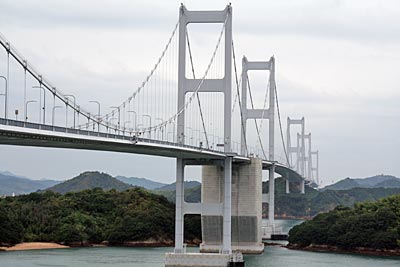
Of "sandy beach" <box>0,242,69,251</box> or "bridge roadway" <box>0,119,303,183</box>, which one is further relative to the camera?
"sandy beach" <box>0,242,69,251</box>

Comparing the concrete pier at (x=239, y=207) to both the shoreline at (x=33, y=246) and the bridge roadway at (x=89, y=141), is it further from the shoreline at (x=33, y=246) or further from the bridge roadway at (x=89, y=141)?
the shoreline at (x=33, y=246)

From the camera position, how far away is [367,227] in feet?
156

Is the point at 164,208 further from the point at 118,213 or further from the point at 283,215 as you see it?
the point at 283,215

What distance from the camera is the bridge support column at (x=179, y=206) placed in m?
34.2

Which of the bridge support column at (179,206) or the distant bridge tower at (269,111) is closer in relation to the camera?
the bridge support column at (179,206)

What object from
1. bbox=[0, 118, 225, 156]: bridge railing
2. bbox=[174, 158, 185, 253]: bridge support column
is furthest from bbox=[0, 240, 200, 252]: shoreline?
bbox=[0, 118, 225, 156]: bridge railing

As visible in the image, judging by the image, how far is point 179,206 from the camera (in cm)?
3459

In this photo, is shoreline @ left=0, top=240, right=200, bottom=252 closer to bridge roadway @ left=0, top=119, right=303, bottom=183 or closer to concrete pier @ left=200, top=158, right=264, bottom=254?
concrete pier @ left=200, top=158, right=264, bottom=254

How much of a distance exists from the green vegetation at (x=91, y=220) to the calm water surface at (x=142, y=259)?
11.7 ft

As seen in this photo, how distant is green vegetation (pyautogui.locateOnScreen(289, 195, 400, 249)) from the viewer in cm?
4612

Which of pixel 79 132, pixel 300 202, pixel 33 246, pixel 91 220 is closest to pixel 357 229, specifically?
pixel 91 220

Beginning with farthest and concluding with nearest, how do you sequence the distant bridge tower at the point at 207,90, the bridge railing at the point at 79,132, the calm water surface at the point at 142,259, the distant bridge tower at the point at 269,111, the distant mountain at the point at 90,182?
the distant mountain at the point at 90,182 < the distant bridge tower at the point at 269,111 < the calm water surface at the point at 142,259 < the distant bridge tower at the point at 207,90 < the bridge railing at the point at 79,132

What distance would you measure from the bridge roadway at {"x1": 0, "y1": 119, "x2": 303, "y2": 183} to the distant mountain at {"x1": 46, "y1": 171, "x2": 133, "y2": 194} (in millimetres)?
88278

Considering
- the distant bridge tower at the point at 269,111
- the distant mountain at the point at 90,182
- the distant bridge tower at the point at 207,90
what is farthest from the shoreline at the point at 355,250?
the distant mountain at the point at 90,182
